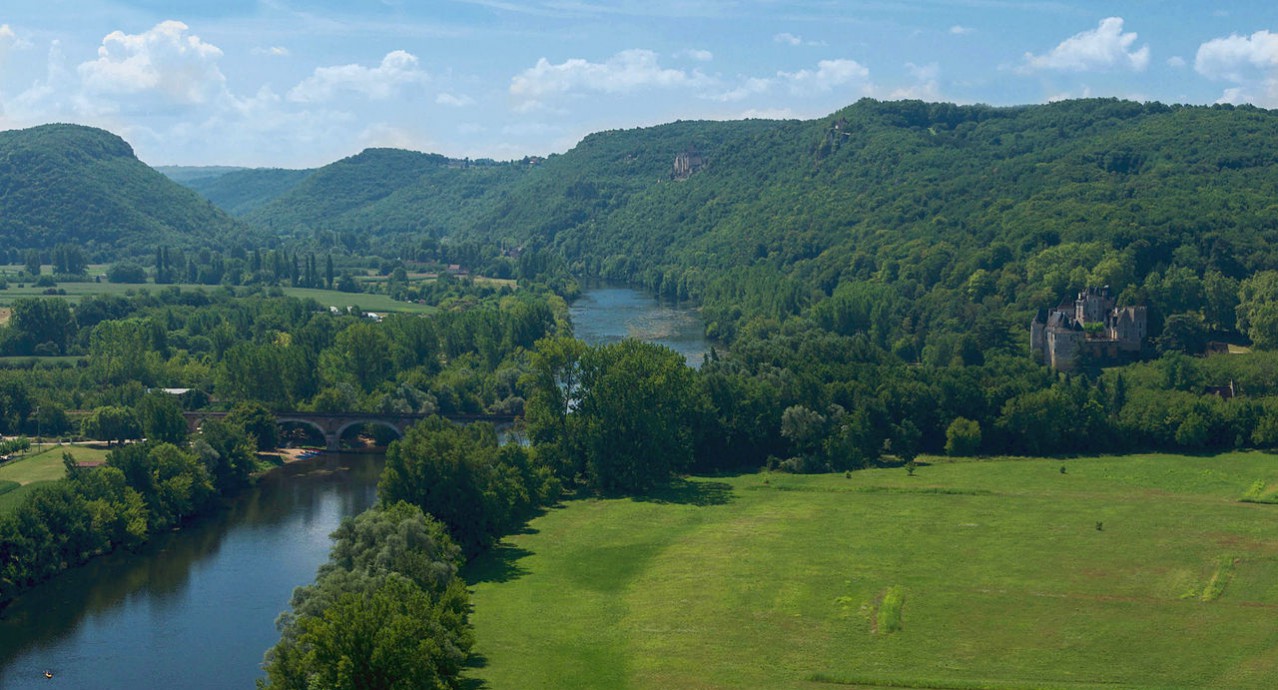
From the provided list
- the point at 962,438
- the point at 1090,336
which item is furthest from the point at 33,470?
the point at 1090,336

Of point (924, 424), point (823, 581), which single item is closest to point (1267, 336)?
point (924, 424)

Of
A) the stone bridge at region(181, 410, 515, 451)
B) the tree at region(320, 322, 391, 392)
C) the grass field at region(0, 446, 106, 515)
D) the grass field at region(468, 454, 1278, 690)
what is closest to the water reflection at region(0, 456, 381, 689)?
the grass field at region(0, 446, 106, 515)

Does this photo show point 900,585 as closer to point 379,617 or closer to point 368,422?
point 379,617

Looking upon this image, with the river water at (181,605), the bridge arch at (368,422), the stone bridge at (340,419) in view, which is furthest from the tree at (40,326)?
the river water at (181,605)

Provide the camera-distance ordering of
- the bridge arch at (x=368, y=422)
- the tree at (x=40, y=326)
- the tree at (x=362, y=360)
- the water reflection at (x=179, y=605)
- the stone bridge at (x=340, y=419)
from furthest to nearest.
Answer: the tree at (x=40, y=326) < the tree at (x=362, y=360) < the bridge arch at (x=368, y=422) < the stone bridge at (x=340, y=419) < the water reflection at (x=179, y=605)

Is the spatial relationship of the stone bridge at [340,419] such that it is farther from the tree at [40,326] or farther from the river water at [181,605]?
the tree at [40,326]
